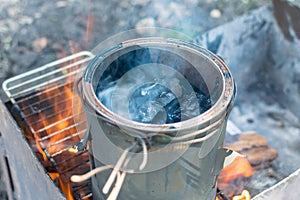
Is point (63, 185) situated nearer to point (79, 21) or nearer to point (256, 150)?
point (256, 150)

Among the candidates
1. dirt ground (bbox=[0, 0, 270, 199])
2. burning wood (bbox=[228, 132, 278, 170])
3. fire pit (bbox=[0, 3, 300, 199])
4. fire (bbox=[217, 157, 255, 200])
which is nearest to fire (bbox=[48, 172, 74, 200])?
fire pit (bbox=[0, 3, 300, 199])

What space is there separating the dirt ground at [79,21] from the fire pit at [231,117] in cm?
81

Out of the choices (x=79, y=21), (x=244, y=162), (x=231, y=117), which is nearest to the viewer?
(x=244, y=162)

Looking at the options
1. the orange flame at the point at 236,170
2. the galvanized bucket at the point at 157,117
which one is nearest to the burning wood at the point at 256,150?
the orange flame at the point at 236,170

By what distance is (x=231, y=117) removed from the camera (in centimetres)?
309

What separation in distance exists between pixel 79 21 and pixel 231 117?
1.98 metres

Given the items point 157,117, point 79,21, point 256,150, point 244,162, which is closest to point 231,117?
point 256,150

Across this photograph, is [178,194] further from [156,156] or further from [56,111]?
[56,111]

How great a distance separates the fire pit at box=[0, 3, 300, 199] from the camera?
1.98 m

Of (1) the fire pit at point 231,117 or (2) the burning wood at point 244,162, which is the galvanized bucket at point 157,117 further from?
(2) the burning wood at point 244,162

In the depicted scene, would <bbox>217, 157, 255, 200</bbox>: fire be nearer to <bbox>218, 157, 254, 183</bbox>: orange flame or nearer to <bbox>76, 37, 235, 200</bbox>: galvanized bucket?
<bbox>218, 157, 254, 183</bbox>: orange flame

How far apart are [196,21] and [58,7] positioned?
147cm

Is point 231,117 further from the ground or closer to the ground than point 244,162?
closer to the ground

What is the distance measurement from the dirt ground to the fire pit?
0.81 metres
